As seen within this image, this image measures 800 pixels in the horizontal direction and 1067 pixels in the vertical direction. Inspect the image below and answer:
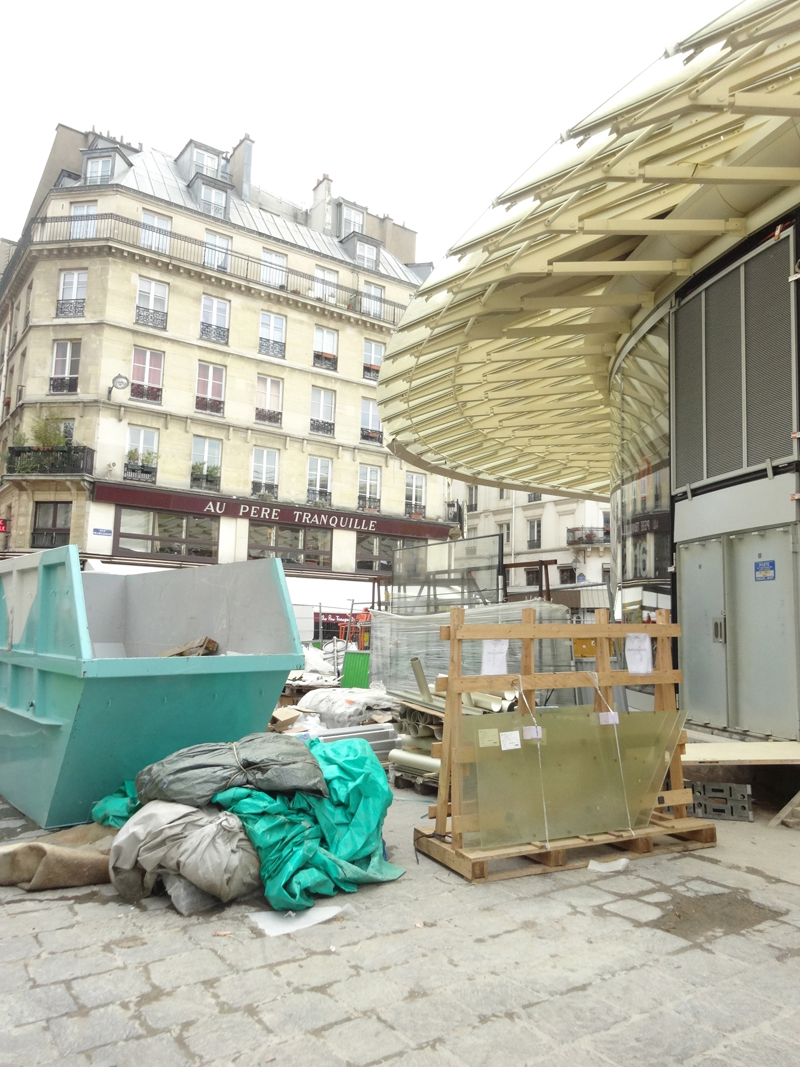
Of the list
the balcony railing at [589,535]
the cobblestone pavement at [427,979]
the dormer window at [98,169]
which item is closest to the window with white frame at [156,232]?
the dormer window at [98,169]

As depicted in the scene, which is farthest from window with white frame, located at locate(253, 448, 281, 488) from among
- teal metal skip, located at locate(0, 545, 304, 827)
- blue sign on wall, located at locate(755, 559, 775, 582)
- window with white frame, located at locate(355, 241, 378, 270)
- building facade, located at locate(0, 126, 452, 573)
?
blue sign on wall, located at locate(755, 559, 775, 582)

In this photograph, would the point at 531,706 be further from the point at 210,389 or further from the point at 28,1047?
the point at 210,389

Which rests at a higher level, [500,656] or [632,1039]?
[500,656]

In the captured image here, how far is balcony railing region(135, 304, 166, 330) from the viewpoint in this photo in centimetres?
2903

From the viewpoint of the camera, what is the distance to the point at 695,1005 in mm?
3162

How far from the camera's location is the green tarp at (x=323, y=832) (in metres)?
4.36

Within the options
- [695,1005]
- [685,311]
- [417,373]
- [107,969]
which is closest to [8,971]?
[107,969]

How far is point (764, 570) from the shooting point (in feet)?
24.1

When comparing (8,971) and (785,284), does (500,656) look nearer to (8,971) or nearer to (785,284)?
(8,971)

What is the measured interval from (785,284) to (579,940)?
614cm

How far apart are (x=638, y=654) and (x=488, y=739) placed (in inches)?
61.7

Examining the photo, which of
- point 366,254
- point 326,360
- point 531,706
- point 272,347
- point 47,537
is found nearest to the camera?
point 531,706

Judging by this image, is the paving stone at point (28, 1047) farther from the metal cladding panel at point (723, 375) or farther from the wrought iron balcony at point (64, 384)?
the wrought iron balcony at point (64, 384)

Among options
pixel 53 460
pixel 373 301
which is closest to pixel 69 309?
pixel 53 460
